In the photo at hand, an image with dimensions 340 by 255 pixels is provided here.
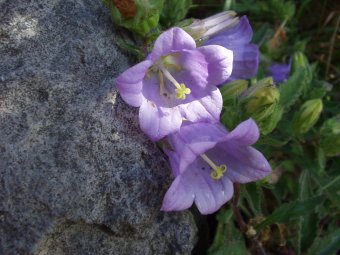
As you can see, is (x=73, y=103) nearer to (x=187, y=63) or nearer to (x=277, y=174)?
(x=187, y=63)

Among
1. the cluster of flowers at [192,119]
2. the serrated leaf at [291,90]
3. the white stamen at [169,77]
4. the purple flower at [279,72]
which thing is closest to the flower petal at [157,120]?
the cluster of flowers at [192,119]

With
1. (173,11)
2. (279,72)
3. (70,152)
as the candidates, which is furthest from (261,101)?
(279,72)

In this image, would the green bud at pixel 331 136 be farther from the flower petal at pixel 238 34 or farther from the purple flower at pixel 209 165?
the purple flower at pixel 209 165

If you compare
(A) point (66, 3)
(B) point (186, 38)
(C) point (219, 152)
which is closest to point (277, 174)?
(C) point (219, 152)

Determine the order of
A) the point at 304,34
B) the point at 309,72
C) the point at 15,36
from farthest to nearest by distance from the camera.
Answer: the point at 304,34 → the point at 309,72 → the point at 15,36

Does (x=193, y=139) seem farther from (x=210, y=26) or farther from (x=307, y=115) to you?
(x=307, y=115)

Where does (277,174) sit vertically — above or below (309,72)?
below

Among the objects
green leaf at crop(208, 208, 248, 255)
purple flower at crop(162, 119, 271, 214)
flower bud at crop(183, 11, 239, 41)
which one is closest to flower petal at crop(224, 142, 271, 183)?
purple flower at crop(162, 119, 271, 214)
